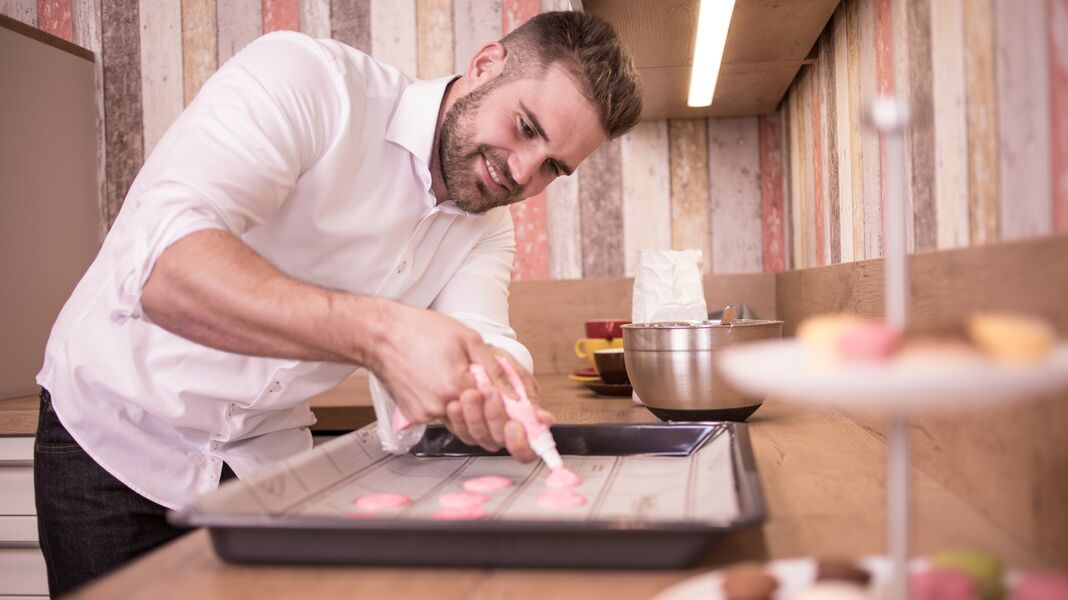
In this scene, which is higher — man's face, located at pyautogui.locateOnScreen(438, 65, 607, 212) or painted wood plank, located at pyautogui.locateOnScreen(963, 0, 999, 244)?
man's face, located at pyautogui.locateOnScreen(438, 65, 607, 212)

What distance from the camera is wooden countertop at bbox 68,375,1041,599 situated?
62 cm

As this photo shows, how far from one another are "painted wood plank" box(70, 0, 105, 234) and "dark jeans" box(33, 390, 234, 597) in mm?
1321

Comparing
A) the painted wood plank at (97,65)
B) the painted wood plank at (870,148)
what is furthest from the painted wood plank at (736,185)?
the painted wood plank at (97,65)

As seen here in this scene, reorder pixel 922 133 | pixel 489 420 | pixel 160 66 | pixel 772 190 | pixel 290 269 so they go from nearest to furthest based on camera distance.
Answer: pixel 489 420 → pixel 922 133 → pixel 290 269 → pixel 772 190 → pixel 160 66

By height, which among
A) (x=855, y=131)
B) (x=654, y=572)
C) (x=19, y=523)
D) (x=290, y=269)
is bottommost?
(x=19, y=523)

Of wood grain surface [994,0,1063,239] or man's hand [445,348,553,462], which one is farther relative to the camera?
man's hand [445,348,553,462]

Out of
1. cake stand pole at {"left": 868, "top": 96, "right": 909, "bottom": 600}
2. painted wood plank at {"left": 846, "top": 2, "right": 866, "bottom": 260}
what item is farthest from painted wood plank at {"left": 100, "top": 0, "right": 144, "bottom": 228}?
cake stand pole at {"left": 868, "top": 96, "right": 909, "bottom": 600}

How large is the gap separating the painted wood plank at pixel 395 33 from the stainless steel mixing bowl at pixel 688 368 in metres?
1.40

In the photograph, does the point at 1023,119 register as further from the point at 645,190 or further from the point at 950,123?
the point at 645,190

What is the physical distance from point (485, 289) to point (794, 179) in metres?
0.98

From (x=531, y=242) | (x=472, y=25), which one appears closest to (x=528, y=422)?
(x=531, y=242)

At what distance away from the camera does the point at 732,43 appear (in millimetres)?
1696

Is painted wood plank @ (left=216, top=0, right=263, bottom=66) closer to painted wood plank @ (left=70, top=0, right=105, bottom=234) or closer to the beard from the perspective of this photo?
painted wood plank @ (left=70, top=0, right=105, bottom=234)

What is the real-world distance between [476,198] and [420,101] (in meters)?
0.19
